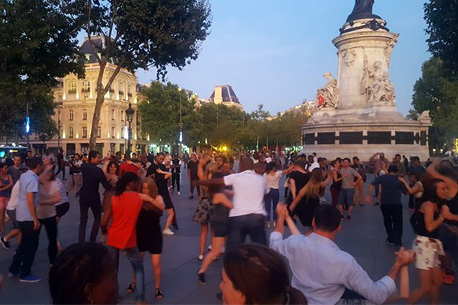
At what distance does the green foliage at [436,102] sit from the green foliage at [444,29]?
35.2m

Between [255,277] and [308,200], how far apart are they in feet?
19.7

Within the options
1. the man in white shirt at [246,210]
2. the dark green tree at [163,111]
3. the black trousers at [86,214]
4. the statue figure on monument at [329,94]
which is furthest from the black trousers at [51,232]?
the dark green tree at [163,111]

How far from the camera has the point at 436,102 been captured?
59.4 m

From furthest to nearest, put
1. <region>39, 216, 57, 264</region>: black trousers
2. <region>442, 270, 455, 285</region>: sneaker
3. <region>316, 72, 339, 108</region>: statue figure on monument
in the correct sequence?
<region>316, 72, 339, 108</region>: statue figure on monument < <region>39, 216, 57, 264</region>: black trousers < <region>442, 270, 455, 285</region>: sneaker

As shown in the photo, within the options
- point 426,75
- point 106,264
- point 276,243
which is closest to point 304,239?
point 276,243

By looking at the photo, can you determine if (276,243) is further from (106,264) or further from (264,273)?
(106,264)

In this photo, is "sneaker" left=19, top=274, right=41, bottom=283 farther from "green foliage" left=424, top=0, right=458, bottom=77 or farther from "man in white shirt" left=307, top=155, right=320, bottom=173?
"green foliage" left=424, top=0, right=458, bottom=77

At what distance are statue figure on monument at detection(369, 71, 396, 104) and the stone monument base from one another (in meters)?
0.59

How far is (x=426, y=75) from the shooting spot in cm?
5897

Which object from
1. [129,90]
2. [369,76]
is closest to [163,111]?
[129,90]

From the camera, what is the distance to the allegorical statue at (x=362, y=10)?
3158 cm

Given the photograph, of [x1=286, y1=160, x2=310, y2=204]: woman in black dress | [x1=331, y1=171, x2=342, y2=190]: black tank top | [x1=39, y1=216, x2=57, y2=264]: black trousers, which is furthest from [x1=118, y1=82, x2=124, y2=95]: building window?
[x1=39, y1=216, x2=57, y2=264]: black trousers

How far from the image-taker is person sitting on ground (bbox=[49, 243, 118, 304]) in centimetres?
188

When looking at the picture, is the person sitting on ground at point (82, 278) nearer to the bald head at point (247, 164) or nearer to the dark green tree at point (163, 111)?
the bald head at point (247, 164)
